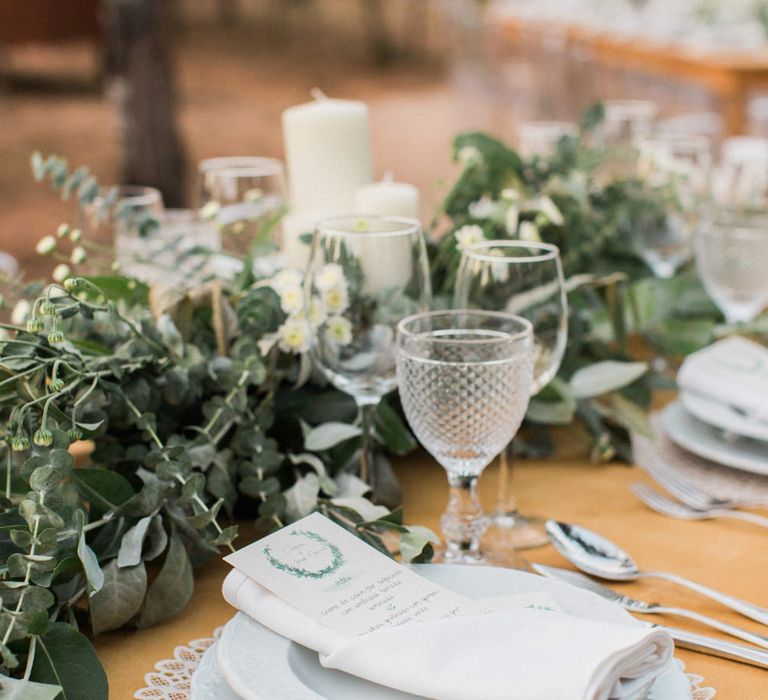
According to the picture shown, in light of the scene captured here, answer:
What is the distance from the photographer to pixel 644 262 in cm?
131

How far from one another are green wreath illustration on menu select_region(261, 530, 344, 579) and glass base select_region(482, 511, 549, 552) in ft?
0.56

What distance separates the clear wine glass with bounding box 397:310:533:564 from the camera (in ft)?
2.23

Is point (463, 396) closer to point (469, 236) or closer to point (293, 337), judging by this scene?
point (293, 337)

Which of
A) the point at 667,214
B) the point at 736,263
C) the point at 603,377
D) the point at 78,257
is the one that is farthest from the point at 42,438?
the point at 667,214

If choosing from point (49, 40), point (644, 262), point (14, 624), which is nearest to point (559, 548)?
point (14, 624)

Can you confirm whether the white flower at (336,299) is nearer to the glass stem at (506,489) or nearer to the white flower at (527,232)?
the glass stem at (506,489)

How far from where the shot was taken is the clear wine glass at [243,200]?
1055 mm

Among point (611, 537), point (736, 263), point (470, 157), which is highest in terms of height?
point (470, 157)

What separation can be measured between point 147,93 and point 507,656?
3.10 metres

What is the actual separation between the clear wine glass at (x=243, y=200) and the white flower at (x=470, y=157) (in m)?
0.24

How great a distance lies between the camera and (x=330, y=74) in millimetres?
9664

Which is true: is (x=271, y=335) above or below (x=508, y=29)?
below

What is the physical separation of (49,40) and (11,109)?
2.70m

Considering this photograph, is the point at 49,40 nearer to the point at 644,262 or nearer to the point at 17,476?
the point at 644,262
